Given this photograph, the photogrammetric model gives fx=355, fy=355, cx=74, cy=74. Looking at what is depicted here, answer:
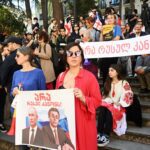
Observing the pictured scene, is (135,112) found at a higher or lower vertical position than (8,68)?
lower

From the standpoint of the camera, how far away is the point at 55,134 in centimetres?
387

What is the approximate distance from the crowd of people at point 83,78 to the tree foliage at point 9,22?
8.80 feet

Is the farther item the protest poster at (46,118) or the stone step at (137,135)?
the stone step at (137,135)

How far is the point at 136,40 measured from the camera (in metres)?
6.57

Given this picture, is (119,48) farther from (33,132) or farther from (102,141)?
(33,132)

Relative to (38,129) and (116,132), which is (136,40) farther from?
(38,129)

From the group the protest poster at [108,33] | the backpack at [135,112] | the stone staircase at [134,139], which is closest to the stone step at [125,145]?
the stone staircase at [134,139]

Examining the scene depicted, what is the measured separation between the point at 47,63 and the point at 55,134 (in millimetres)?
3163

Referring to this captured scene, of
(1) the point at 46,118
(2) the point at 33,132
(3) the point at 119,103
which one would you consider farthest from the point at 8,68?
(3) the point at 119,103

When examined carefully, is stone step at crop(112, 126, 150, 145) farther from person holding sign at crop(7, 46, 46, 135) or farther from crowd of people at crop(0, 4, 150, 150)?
person holding sign at crop(7, 46, 46, 135)

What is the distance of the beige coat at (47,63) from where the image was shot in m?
6.80

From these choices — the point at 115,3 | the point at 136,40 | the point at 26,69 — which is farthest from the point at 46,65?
the point at 115,3

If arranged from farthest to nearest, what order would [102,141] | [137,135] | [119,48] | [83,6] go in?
[83,6] → [119,48] → [137,135] → [102,141]

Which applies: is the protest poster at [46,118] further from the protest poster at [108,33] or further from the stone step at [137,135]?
the protest poster at [108,33]
